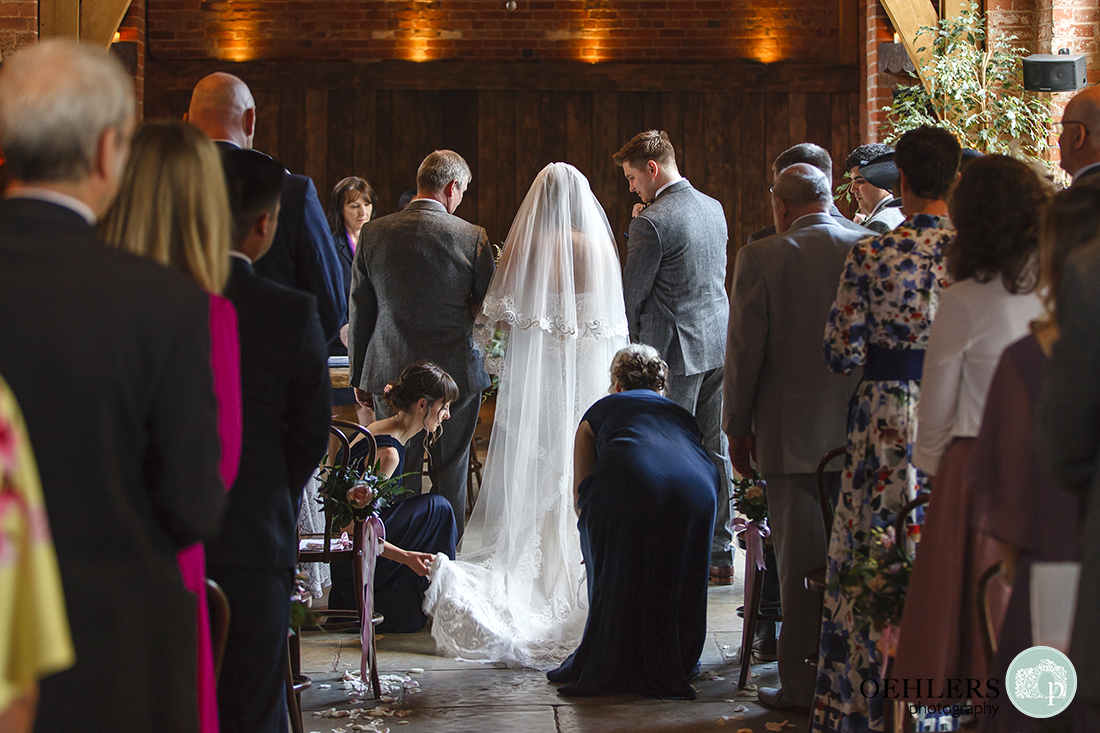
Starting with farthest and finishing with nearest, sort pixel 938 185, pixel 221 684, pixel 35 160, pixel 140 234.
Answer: pixel 938 185
pixel 221 684
pixel 140 234
pixel 35 160

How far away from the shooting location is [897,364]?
260 centimetres

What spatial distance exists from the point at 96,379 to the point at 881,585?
159 cm

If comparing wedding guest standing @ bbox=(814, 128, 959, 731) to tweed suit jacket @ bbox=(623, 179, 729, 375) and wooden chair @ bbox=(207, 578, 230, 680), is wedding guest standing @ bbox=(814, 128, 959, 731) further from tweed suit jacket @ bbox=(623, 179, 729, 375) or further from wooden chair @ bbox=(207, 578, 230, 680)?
tweed suit jacket @ bbox=(623, 179, 729, 375)

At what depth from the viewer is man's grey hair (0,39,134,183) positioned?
4.29 feet

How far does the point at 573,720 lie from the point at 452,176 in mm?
2287

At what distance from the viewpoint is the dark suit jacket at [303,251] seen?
114 inches

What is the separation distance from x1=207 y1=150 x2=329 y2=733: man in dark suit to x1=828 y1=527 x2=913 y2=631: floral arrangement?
3.67ft

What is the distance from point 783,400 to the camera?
310 cm

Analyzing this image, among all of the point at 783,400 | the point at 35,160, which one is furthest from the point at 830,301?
the point at 35,160

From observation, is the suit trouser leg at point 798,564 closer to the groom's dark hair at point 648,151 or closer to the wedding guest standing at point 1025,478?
the wedding guest standing at point 1025,478

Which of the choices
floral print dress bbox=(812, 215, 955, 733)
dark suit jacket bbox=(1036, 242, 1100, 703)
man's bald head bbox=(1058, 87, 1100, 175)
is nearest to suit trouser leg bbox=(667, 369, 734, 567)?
floral print dress bbox=(812, 215, 955, 733)

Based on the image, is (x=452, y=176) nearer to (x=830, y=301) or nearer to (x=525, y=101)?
(x=830, y=301)

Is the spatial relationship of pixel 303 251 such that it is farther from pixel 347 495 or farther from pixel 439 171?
pixel 439 171

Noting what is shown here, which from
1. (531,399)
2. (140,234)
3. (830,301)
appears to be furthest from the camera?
(531,399)
